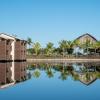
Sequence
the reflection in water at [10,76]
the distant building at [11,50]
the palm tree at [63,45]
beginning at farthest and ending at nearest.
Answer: the palm tree at [63,45], the distant building at [11,50], the reflection in water at [10,76]

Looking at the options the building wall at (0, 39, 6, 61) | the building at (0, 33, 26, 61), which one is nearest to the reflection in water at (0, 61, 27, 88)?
the building wall at (0, 39, 6, 61)

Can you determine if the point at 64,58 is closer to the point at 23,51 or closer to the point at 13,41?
the point at 23,51

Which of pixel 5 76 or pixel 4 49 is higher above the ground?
pixel 4 49

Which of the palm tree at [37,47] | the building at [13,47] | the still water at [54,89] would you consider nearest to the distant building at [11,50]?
the building at [13,47]

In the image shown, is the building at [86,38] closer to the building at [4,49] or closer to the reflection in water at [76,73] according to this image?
the building at [4,49]

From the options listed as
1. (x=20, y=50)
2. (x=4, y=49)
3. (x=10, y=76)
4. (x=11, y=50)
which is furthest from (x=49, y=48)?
(x=10, y=76)

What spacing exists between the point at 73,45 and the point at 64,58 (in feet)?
49.8

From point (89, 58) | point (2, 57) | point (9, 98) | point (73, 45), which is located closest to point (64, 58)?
point (89, 58)

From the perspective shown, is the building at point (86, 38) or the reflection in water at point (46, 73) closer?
the reflection in water at point (46, 73)

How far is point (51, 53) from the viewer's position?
361ft

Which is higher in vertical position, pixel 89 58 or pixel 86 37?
pixel 86 37

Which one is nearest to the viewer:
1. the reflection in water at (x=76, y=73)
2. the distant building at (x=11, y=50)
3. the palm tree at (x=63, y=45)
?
the reflection in water at (x=76, y=73)

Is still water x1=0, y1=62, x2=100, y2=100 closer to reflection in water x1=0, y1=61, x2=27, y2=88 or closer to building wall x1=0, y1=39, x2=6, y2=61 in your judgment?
reflection in water x1=0, y1=61, x2=27, y2=88

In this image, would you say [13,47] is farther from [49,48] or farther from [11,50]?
[49,48]
